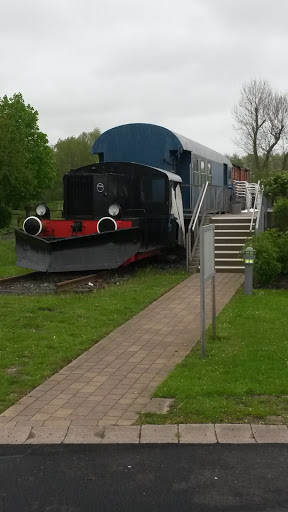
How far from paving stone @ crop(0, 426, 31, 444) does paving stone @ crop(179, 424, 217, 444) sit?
123cm

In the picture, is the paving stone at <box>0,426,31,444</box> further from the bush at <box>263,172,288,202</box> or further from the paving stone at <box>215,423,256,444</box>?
the bush at <box>263,172,288,202</box>

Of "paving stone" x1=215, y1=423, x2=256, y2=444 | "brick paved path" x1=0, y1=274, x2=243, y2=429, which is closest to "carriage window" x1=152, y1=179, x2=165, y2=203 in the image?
"brick paved path" x1=0, y1=274, x2=243, y2=429

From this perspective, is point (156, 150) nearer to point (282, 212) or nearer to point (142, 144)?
point (142, 144)

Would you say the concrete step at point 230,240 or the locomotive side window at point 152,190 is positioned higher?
the locomotive side window at point 152,190

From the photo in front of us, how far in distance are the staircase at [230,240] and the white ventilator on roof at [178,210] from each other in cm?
95

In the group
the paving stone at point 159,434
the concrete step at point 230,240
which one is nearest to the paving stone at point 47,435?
the paving stone at point 159,434

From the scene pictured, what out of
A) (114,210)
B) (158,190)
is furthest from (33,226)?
(158,190)

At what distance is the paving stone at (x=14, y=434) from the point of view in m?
4.54

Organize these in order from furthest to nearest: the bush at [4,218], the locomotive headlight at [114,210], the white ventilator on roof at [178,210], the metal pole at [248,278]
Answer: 1. the bush at [4,218]
2. the white ventilator on roof at [178,210]
3. the locomotive headlight at [114,210]
4. the metal pole at [248,278]

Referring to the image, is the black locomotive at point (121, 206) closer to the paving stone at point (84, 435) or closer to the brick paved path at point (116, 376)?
the brick paved path at point (116, 376)

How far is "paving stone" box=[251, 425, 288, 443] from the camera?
450 centimetres
